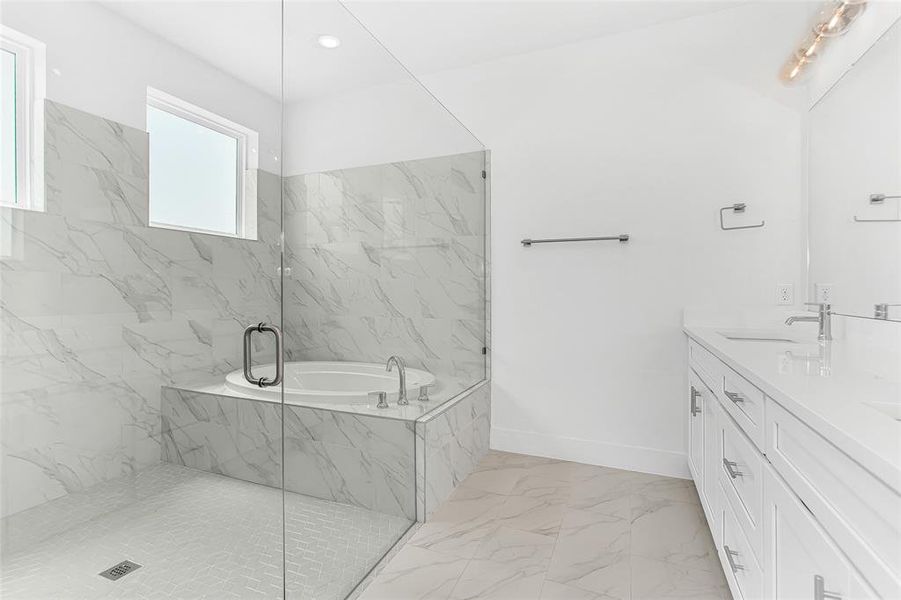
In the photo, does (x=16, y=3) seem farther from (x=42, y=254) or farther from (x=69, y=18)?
(x=42, y=254)

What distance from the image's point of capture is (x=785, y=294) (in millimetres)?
2359

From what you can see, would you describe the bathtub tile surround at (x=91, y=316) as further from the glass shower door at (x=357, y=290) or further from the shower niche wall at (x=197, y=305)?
the glass shower door at (x=357, y=290)

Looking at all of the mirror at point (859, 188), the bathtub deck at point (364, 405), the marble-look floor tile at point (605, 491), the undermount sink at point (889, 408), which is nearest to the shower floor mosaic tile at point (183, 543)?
the bathtub deck at point (364, 405)

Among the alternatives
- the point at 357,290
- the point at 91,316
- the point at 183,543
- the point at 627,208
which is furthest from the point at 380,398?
the point at 627,208

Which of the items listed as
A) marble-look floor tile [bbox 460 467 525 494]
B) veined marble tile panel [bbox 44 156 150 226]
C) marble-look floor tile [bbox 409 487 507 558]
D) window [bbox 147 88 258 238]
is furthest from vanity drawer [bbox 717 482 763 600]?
veined marble tile panel [bbox 44 156 150 226]

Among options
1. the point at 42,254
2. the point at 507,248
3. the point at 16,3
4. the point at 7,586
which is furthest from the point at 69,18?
the point at 507,248

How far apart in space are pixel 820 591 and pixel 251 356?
Answer: 4.67 ft

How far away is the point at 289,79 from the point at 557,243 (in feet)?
6.05

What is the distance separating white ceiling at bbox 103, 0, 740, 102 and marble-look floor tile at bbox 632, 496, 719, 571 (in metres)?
2.23

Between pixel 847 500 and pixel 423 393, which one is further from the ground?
pixel 847 500

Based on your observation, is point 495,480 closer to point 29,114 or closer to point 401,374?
point 401,374

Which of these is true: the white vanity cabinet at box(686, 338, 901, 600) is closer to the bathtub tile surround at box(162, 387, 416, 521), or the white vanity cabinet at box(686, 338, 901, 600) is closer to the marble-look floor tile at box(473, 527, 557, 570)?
the marble-look floor tile at box(473, 527, 557, 570)

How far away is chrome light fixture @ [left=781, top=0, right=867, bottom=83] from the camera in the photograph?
1.87 metres

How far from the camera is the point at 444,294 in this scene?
2541mm
